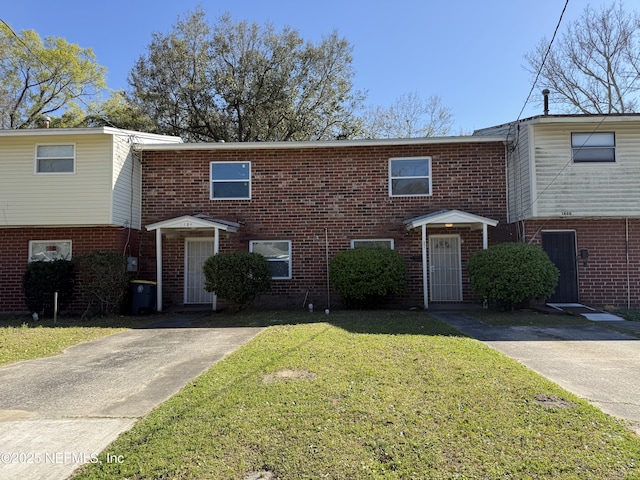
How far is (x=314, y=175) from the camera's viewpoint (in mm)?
13016

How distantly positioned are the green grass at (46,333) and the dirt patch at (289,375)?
13.5 ft

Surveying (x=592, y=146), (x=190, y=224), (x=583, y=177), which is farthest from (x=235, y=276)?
(x=592, y=146)

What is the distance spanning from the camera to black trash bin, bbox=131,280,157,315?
11711 mm

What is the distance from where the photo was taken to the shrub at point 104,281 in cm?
1109

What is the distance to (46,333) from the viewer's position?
344 inches

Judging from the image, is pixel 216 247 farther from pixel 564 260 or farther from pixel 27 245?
pixel 564 260

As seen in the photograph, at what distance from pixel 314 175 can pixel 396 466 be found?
34.8 ft

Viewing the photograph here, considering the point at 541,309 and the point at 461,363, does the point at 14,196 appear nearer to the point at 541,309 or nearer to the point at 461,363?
the point at 461,363

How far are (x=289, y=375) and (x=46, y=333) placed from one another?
6256mm

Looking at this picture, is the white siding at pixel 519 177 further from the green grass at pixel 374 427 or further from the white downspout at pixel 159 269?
the white downspout at pixel 159 269

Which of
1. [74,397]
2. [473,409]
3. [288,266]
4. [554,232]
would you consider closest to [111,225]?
[288,266]

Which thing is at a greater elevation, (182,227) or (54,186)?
(54,186)

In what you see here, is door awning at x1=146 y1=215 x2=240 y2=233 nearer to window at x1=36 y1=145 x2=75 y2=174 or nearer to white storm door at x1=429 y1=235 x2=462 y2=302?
window at x1=36 y1=145 x2=75 y2=174

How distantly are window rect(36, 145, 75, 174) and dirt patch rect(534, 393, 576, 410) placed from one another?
500 inches
